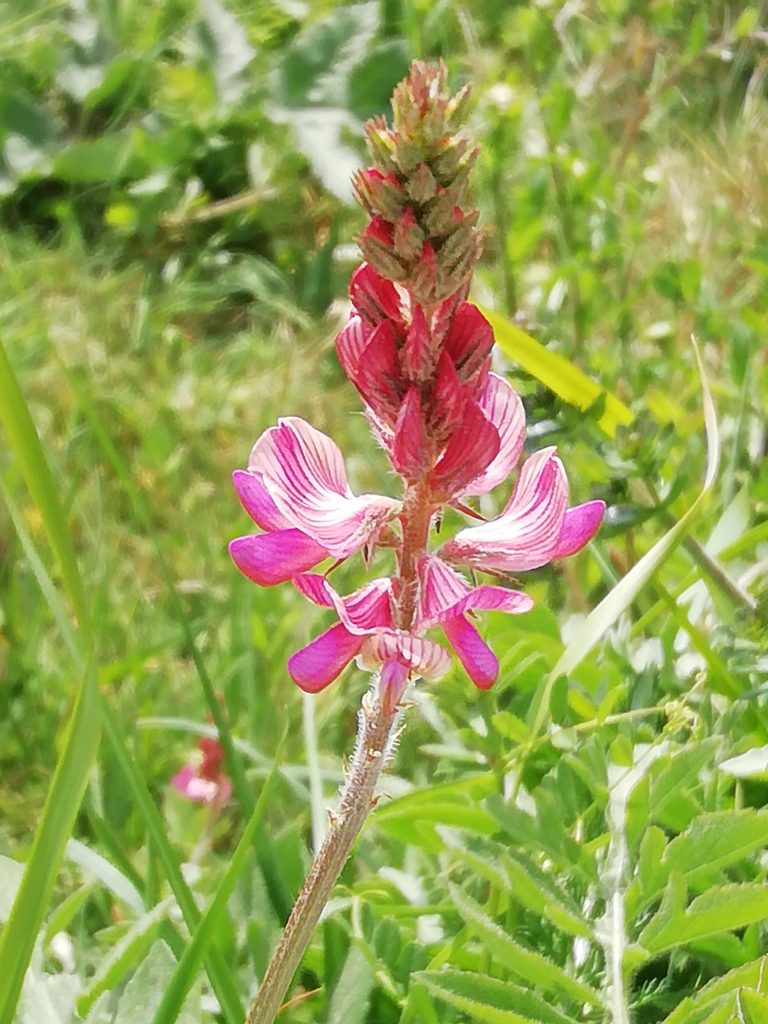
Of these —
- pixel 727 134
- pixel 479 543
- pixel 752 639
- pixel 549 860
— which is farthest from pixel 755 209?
pixel 479 543

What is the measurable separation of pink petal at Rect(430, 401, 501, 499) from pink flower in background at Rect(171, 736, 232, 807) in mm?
770

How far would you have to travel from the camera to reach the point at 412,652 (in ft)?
2.00

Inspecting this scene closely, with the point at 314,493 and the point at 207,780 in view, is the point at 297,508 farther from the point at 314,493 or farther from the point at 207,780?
the point at 207,780

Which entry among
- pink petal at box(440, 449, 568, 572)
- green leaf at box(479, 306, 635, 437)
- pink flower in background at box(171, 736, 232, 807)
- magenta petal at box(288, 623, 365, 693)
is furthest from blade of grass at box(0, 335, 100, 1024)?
pink flower in background at box(171, 736, 232, 807)

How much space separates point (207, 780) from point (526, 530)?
81 centimetres

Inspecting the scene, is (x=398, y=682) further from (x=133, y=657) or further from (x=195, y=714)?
(x=195, y=714)

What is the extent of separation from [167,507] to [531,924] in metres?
1.20

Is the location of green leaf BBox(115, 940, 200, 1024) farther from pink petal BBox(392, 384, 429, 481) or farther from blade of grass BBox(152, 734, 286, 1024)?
pink petal BBox(392, 384, 429, 481)

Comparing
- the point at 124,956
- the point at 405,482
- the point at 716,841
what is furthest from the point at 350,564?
the point at 405,482

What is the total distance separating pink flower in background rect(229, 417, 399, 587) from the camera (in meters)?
0.65

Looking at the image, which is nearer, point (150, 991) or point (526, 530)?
point (526, 530)

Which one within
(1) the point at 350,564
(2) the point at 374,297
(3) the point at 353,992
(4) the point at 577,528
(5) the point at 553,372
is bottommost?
(1) the point at 350,564

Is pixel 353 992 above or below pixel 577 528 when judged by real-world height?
below

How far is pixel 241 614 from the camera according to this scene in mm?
1510
